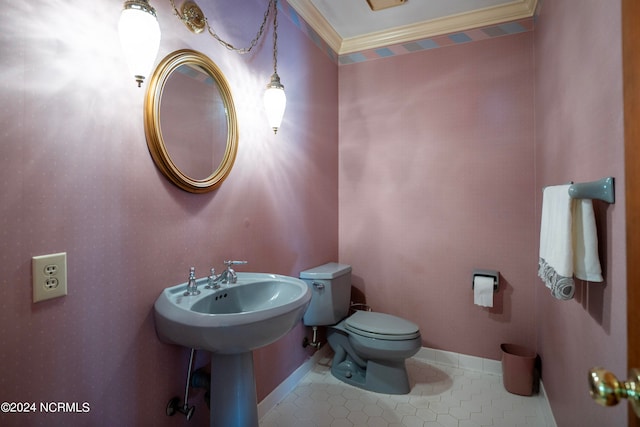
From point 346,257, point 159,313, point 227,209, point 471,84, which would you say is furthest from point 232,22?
point 346,257

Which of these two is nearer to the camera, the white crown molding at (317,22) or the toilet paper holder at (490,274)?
the white crown molding at (317,22)

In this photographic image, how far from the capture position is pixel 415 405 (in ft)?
6.18

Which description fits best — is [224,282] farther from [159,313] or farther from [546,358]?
[546,358]

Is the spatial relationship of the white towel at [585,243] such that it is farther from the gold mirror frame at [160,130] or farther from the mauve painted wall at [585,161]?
the gold mirror frame at [160,130]

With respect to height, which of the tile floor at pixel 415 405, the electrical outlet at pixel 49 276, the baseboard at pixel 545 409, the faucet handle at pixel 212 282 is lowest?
the tile floor at pixel 415 405

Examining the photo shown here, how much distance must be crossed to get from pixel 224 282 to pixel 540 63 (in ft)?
7.13

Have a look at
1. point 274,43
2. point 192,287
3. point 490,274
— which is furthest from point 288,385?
point 274,43

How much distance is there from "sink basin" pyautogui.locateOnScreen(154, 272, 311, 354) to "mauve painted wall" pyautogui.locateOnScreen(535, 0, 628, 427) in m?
0.92

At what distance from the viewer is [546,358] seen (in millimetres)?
1843

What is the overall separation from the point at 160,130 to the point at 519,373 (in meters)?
2.38

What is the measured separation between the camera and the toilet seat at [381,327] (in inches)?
75.3

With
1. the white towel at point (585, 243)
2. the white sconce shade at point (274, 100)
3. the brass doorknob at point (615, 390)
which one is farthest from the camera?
the white sconce shade at point (274, 100)

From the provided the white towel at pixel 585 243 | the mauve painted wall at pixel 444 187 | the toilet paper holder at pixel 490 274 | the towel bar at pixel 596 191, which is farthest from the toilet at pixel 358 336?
the towel bar at pixel 596 191

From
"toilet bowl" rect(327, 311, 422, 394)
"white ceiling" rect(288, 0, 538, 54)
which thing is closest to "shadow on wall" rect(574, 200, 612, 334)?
"toilet bowl" rect(327, 311, 422, 394)
